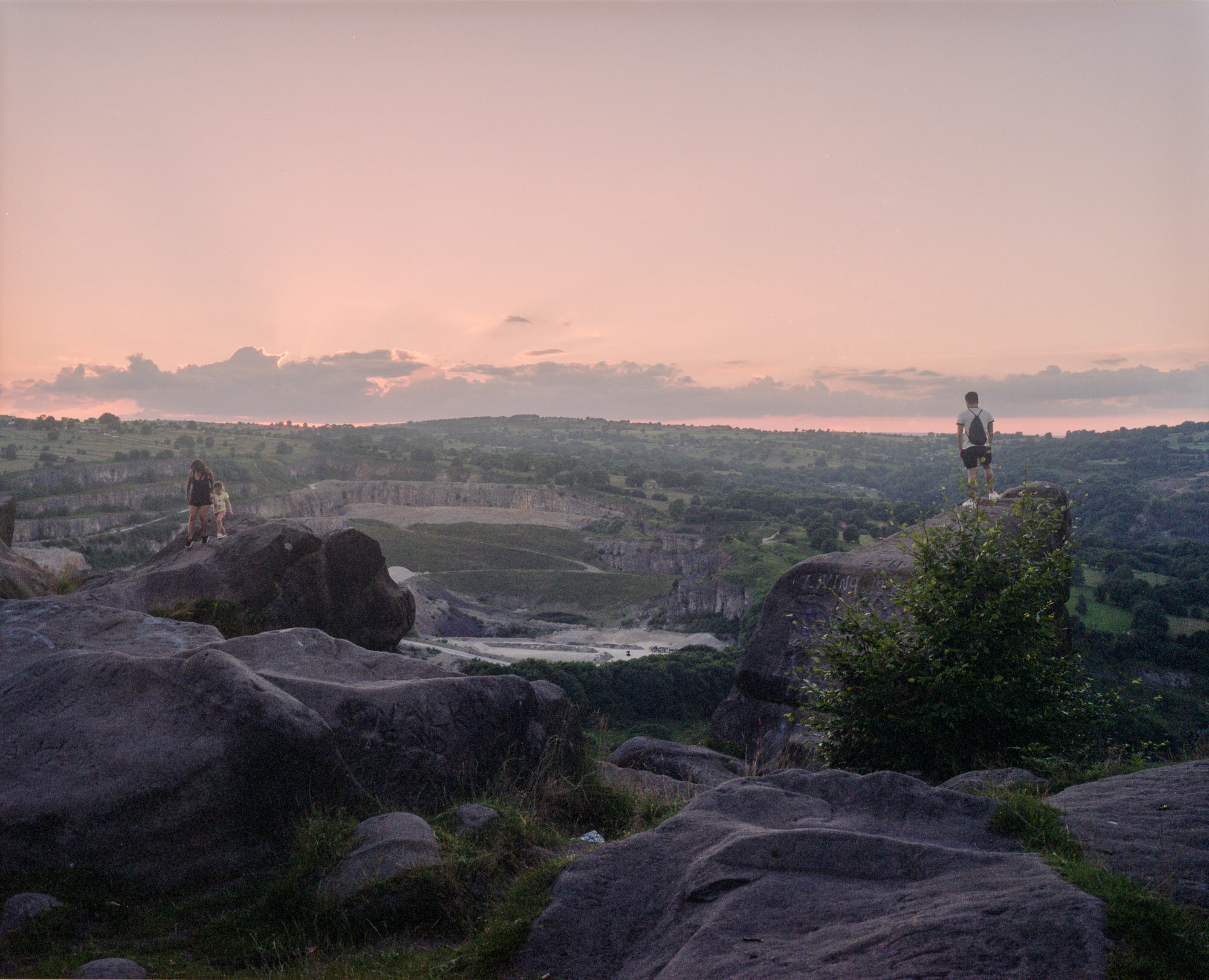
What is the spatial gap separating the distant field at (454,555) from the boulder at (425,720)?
9836cm

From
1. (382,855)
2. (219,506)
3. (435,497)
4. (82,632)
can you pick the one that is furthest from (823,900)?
(435,497)

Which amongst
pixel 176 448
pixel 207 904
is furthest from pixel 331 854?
pixel 176 448

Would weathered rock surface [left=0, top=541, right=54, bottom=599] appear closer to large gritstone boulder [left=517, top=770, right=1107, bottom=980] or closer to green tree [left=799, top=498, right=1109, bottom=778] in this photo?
large gritstone boulder [left=517, top=770, right=1107, bottom=980]

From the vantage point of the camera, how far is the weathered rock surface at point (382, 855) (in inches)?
239

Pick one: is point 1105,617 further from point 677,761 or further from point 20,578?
point 20,578

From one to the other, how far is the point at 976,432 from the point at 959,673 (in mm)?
7862

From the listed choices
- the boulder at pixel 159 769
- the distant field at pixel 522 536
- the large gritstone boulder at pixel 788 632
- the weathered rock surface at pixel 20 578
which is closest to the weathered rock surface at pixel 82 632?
the boulder at pixel 159 769

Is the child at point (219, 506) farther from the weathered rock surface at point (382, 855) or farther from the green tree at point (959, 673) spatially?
the green tree at point (959, 673)

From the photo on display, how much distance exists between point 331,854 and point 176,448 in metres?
136

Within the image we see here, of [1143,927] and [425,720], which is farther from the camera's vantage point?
[425,720]

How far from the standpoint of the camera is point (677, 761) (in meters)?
14.3

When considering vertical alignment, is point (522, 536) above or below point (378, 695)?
below

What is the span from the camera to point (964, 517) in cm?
1005

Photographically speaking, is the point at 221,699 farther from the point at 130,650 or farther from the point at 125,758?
the point at 130,650
